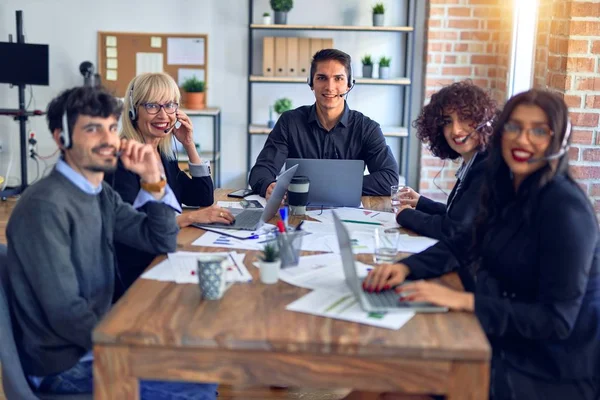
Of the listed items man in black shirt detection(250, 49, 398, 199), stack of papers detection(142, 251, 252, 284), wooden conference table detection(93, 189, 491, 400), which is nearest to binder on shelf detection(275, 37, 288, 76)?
man in black shirt detection(250, 49, 398, 199)

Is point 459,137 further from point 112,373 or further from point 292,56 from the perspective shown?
point 292,56

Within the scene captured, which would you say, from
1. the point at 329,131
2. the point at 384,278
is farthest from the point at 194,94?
the point at 384,278

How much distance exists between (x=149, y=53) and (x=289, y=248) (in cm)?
417

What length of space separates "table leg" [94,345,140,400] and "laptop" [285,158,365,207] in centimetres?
145

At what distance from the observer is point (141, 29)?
19.4 feet

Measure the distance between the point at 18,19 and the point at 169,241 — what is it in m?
4.02

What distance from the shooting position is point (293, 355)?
158 cm

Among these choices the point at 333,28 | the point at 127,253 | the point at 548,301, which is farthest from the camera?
the point at 333,28

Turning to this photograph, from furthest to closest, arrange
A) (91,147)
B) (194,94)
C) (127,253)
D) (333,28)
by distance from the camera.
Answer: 1. (194,94)
2. (333,28)
3. (127,253)
4. (91,147)

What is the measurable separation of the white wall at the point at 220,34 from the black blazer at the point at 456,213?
3413mm

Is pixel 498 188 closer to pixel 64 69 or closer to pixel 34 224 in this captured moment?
pixel 34 224

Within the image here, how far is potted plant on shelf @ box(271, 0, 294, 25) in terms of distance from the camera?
5.61 meters

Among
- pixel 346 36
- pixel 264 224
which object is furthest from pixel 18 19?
pixel 264 224

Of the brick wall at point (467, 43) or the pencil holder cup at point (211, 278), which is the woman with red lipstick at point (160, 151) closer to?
the pencil holder cup at point (211, 278)
